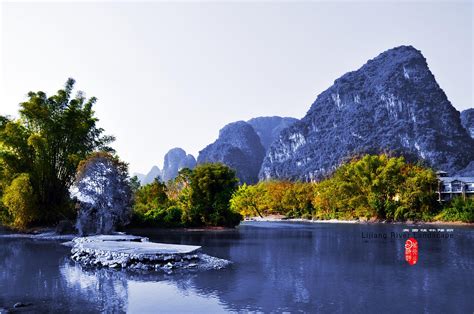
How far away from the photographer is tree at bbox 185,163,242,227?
43000 mm

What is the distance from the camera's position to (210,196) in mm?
43375

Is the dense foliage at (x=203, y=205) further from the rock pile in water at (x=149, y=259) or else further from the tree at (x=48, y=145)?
the rock pile in water at (x=149, y=259)

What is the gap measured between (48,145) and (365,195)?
45.1 meters

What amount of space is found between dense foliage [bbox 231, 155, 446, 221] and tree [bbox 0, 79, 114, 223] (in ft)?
93.2

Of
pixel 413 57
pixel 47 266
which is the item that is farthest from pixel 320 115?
pixel 47 266

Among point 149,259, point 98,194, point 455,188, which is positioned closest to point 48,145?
point 98,194

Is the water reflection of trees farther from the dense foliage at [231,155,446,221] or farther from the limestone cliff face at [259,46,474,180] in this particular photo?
the limestone cliff face at [259,46,474,180]

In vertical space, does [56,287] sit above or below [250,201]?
below

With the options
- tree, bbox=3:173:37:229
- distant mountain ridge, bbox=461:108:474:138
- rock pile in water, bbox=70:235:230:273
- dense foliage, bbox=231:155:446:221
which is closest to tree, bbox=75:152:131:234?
tree, bbox=3:173:37:229

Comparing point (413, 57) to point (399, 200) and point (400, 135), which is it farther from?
point (399, 200)

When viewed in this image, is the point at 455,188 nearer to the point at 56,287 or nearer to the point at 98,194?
the point at 98,194

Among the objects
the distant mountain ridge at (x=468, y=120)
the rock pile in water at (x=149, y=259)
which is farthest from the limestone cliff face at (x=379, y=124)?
the rock pile in water at (x=149, y=259)

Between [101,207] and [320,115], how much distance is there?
157m

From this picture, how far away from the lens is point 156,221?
140 feet
